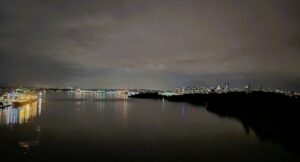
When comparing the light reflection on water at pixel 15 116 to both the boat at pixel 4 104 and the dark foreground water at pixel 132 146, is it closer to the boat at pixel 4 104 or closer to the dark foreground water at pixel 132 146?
the dark foreground water at pixel 132 146

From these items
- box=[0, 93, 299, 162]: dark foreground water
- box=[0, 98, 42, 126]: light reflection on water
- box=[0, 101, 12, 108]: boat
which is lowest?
box=[0, 93, 299, 162]: dark foreground water

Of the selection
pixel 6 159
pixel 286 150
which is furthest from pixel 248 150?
pixel 6 159

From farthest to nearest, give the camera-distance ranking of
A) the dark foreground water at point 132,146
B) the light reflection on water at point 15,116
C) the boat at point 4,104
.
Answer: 1. the boat at point 4,104
2. the light reflection on water at point 15,116
3. the dark foreground water at point 132,146

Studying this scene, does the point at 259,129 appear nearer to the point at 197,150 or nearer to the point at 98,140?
the point at 197,150

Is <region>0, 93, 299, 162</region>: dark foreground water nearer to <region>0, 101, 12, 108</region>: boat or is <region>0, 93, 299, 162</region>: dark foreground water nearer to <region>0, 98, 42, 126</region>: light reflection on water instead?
<region>0, 98, 42, 126</region>: light reflection on water

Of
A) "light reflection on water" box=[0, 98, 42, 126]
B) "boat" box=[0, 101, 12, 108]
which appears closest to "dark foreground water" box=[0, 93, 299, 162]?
"light reflection on water" box=[0, 98, 42, 126]

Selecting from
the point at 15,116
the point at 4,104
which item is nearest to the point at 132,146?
the point at 15,116

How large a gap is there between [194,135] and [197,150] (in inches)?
339

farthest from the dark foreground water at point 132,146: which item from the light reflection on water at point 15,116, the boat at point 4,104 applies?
the boat at point 4,104

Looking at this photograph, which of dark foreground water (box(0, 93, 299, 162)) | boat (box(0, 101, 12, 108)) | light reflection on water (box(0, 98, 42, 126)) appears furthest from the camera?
boat (box(0, 101, 12, 108))

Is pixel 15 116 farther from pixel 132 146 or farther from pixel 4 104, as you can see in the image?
pixel 132 146

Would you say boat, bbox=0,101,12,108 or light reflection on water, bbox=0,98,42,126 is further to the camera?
boat, bbox=0,101,12,108

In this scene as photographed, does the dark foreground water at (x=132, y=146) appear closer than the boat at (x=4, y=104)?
Yes

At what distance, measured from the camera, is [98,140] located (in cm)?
2805
